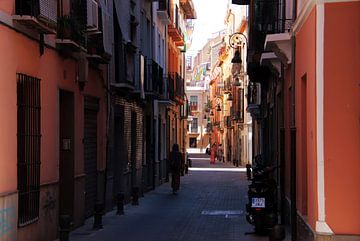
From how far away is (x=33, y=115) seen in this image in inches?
434

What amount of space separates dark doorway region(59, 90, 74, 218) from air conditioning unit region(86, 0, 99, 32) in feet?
4.92

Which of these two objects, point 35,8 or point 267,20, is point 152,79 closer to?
point 267,20

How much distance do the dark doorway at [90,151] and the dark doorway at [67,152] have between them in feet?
5.01

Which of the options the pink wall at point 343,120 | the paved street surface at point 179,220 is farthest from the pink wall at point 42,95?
the pink wall at point 343,120

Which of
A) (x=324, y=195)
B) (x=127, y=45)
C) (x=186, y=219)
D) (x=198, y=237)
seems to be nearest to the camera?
(x=324, y=195)

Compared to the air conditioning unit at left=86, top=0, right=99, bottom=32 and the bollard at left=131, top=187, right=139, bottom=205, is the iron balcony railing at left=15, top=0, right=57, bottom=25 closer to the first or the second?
the air conditioning unit at left=86, top=0, right=99, bottom=32

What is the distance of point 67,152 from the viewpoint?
1386cm

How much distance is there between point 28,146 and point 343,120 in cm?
514

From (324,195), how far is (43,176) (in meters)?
5.40

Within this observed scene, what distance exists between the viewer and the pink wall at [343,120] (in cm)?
802

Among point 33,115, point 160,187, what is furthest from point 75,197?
point 160,187

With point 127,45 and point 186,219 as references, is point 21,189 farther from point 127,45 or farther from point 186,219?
point 127,45

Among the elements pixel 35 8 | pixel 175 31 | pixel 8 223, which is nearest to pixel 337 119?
pixel 8 223

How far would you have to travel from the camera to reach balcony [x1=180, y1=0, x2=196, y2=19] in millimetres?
45875
